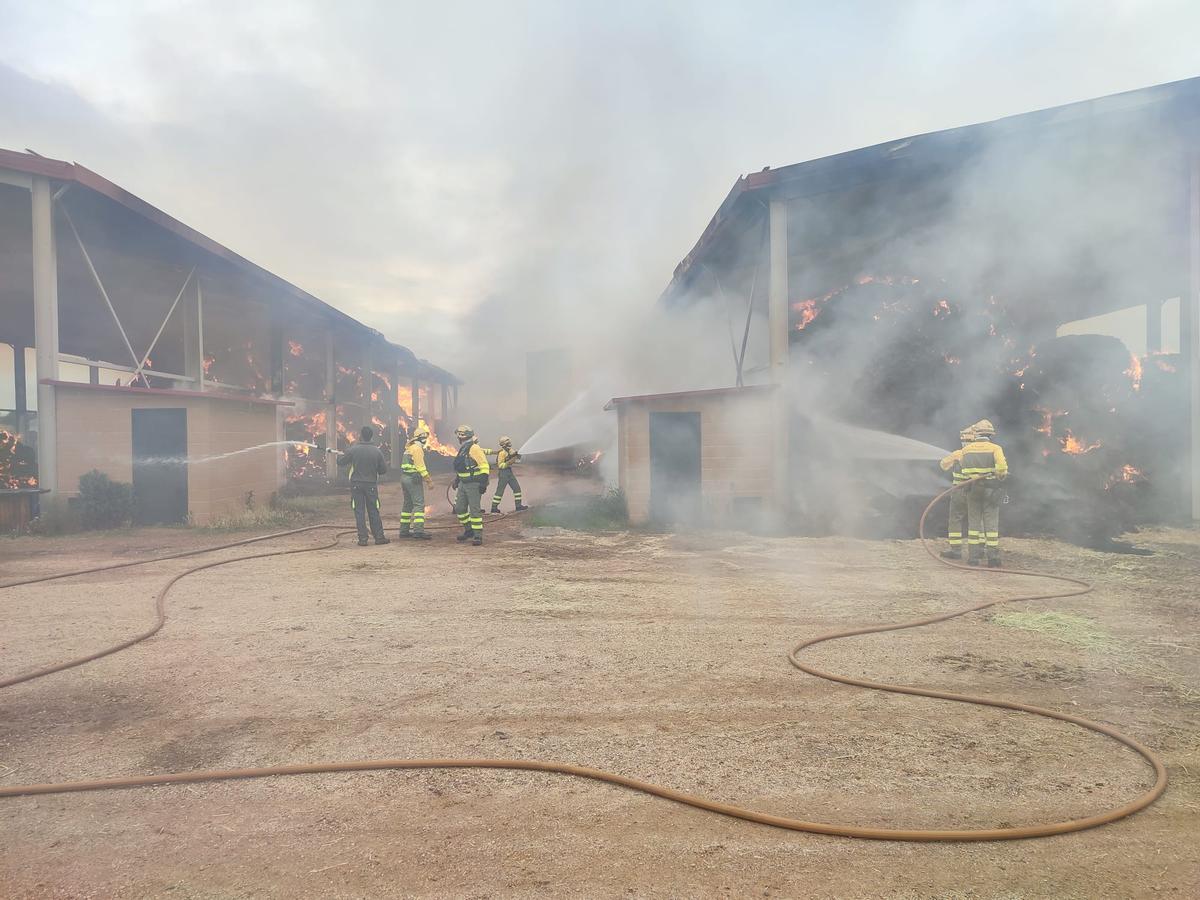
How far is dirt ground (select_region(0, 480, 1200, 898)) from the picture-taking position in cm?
193

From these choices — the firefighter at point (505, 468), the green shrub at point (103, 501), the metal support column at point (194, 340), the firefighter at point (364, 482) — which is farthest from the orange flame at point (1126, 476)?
the metal support column at point (194, 340)

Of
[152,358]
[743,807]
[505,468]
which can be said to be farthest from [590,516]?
[152,358]

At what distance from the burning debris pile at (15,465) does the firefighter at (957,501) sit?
13066mm

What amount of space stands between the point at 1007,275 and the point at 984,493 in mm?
6003

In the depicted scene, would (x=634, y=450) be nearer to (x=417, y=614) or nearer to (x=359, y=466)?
(x=359, y=466)

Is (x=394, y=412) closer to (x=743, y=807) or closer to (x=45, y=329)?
(x=45, y=329)

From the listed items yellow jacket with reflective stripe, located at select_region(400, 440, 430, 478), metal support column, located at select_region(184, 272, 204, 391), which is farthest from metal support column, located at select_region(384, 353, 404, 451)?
yellow jacket with reflective stripe, located at select_region(400, 440, 430, 478)

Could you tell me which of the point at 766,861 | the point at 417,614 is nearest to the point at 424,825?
the point at 766,861

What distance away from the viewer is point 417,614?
4852 millimetres

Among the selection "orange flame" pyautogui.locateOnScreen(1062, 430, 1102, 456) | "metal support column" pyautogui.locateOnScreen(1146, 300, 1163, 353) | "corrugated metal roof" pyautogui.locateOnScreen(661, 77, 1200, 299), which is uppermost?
"corrugated metal roof" pyautogui.locateOnScreen(661, 77, 1200, 299)

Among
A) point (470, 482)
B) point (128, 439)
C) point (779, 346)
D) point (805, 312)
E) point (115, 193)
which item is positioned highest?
point (115, 193)

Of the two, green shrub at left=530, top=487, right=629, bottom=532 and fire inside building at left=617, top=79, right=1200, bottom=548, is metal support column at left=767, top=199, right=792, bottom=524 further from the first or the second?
green shrub at left=530, top=487, right=629, bottom=532

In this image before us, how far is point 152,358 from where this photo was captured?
18.0 metres

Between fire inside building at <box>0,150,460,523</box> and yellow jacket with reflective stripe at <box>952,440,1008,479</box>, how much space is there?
938 cm
